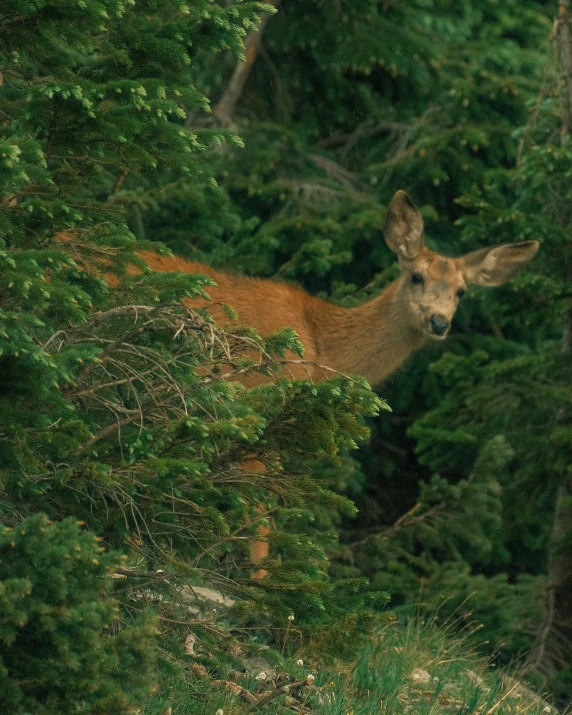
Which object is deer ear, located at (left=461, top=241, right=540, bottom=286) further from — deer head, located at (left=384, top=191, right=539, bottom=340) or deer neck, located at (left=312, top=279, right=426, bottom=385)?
deer neck, located at (left=312, top=279, right=426, bottom=385)

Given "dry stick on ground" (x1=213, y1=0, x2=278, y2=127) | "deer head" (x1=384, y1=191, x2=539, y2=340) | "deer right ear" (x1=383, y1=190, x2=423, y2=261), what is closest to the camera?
"deer head" (x1=384, y1=191, x2=539, y2=340)

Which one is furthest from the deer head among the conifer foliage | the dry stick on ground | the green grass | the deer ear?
the conifer foliage

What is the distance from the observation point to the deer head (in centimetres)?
870

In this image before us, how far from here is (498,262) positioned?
850 cm

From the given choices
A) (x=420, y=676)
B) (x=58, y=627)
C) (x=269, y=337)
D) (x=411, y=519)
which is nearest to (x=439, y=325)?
(x=411, y=519)

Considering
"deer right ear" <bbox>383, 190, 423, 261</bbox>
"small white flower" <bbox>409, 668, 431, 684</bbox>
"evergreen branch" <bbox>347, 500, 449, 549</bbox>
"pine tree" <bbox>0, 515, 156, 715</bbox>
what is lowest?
"evergreen branch" <bbox>347, 500, 449, 549</bbox>

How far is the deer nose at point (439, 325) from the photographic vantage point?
28.3 feet

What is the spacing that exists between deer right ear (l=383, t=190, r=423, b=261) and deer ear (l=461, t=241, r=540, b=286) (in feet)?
1.41

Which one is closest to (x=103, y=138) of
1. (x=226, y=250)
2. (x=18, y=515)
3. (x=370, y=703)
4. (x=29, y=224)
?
(x=29, y=224)

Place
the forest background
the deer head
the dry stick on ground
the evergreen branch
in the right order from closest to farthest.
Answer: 1. the forest background
2. the deer head
3. the evergreen branch
4. the dry stick on ground

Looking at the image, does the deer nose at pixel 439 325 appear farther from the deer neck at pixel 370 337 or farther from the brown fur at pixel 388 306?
the deer neck at pixel 370 337

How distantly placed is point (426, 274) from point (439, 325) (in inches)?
20.6

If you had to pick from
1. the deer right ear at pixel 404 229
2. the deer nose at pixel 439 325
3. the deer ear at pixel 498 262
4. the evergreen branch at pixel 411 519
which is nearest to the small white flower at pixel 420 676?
the deer nose at pixel 439 325

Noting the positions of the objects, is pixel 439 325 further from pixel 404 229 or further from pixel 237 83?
pixel 237 83
